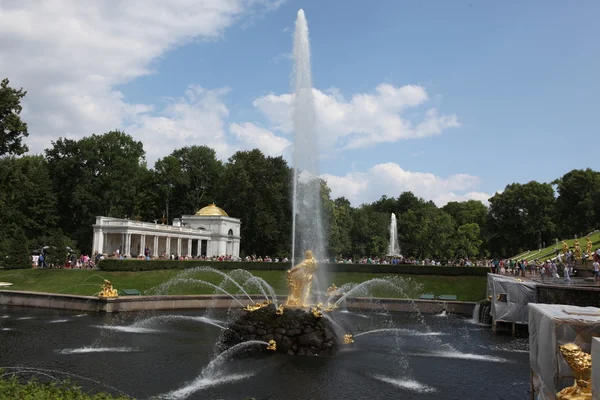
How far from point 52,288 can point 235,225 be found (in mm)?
41016

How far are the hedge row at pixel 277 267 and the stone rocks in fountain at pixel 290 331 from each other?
2144cm

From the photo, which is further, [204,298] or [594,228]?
[594,228]

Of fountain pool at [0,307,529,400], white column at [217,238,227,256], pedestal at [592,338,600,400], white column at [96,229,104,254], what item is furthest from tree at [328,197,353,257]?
pedestal at [592,338,600,400]

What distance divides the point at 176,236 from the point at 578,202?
61325mm

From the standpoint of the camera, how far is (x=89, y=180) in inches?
2768

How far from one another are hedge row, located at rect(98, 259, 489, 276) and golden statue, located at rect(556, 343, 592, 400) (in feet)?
110

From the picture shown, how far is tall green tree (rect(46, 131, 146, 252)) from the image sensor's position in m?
70.6

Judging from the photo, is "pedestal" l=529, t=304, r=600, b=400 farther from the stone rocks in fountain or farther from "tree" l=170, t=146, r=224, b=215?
"tree" l=170, t=146, r=224, b=215

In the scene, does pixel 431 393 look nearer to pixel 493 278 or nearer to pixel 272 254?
pixel 493 278

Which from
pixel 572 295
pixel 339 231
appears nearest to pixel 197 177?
pixel 339 231

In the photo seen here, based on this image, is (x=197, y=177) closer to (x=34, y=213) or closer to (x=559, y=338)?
(x=34, y=213)

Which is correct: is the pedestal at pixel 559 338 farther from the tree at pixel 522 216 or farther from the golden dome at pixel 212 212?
the tree at pixel 522 216

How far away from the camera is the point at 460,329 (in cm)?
2722

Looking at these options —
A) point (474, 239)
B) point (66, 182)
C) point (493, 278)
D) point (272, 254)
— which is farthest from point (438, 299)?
point (66, 182)
